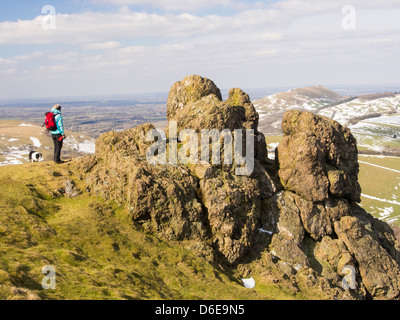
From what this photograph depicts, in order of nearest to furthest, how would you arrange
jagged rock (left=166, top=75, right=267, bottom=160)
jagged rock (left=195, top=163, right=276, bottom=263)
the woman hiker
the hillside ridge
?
the hillside ridge → jagged rock (left=195, top=163, right=276, bottom=263) → the woman hiker → jagged rock (left=166, top=75, right=267, bottom=160)

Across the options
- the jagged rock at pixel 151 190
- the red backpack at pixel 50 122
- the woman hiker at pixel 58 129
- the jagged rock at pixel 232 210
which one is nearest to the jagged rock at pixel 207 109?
the jagged rock at pixel 232 210

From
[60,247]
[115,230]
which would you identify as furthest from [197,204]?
[60,247]

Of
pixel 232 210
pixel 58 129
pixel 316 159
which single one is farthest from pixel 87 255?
pixel 316 159

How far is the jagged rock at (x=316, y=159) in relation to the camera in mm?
43344

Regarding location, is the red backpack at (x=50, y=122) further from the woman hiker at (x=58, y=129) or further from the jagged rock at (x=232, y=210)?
the jagged rock at (x=232, y=210)

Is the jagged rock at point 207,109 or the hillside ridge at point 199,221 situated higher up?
the jagged rock at point 207,109

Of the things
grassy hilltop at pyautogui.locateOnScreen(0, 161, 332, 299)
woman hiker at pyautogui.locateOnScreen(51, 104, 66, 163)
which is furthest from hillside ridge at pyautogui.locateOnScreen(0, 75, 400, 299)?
woman hiker at pyautogui.locateOnScreen(51, 104, 66, 163)

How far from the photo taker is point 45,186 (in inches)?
1283

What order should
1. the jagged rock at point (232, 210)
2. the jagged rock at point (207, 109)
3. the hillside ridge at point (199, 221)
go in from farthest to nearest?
the jagged rock at point (207, 109)
the jagged rock at point (232, 210)
the hillside ridge at point (199, 221)

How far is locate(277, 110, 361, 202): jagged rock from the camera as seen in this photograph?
1706 inches

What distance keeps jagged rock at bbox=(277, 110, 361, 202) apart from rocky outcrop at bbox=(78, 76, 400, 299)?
153mm

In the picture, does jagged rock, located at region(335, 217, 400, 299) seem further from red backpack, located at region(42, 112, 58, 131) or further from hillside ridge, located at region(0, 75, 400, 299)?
red backpack, located at region(42, 112, 58, 131)

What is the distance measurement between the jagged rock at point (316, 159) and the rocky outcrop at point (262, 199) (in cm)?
15

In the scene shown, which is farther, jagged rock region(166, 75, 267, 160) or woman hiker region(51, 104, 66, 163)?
jagged rock region(166, 75, 267, 160)
